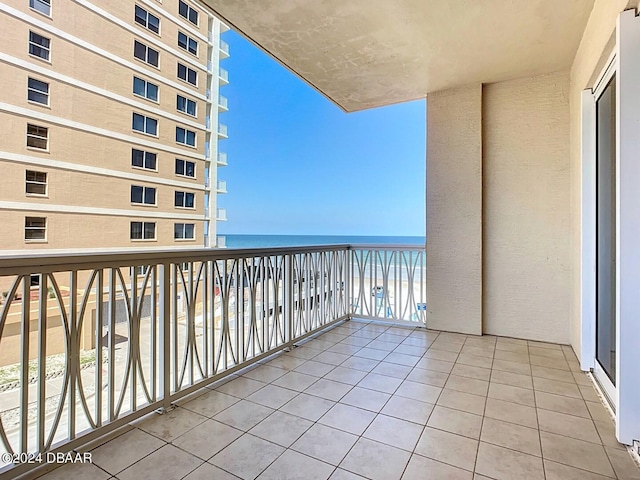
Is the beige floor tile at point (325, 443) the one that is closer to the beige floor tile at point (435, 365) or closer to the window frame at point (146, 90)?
the beige floor tile at point (435, 365)

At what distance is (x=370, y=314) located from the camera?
4188mm

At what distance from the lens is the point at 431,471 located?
1.46 m

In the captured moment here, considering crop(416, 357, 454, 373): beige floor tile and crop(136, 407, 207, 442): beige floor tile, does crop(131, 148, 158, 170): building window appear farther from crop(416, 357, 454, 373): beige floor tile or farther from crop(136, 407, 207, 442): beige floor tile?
crop(416, 357, 454, 373): beige floor tile

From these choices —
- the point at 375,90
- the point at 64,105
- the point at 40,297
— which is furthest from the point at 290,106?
the point at 40,297

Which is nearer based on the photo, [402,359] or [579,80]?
[579,80]

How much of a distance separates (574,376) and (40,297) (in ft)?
11.2

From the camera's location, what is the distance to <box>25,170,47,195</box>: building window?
200 cm

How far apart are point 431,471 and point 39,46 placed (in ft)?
10.7

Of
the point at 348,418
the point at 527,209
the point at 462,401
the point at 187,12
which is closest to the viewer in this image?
the point at 348,418

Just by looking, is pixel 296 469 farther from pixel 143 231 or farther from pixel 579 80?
pixel 579 80

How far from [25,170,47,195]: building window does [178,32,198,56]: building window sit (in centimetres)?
171

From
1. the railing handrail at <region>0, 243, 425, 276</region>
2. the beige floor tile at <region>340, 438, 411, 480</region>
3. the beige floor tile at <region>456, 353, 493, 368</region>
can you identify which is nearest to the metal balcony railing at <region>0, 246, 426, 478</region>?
the railing handrail at <region>0, 243, 425, 276</region>

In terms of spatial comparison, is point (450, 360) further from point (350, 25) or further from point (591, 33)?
point (350, 25)

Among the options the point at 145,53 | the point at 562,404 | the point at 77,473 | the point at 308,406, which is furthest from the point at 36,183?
the point at 562,404
